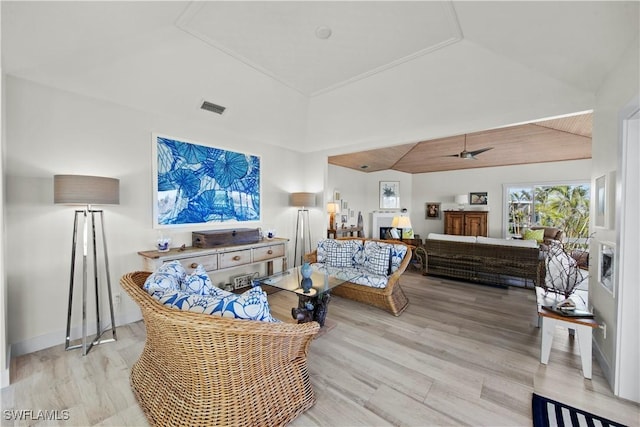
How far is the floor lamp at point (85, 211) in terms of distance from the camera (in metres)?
2.25

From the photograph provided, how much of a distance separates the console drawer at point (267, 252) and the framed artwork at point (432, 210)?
6.17 metres

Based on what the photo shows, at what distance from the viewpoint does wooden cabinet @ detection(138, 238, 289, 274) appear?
291cm

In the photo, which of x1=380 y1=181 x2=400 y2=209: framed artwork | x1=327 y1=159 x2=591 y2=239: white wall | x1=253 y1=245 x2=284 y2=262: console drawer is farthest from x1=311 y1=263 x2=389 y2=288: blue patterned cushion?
x1=380 y1=181 x2=400 y2=209: framed artwork

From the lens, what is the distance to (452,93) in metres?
3.18

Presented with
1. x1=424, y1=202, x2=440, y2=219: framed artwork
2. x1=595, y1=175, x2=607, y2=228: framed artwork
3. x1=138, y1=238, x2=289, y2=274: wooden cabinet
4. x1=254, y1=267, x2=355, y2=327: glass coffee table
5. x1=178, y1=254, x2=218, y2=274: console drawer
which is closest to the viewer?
x1=595, y1=175, x2=607, y2=228: framed artwork

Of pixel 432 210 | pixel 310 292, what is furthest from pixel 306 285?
pixel 432 210

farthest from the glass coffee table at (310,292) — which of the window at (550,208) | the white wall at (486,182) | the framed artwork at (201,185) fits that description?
the window at (550,208)

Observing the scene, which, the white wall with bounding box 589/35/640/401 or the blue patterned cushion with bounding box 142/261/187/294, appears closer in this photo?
the blue patterned cushion with bounding box 142/261/187/294

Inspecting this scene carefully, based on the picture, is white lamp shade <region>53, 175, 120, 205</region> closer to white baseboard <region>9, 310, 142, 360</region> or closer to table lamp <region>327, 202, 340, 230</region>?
white baseboard <region>9, 310, 142, 360</region>

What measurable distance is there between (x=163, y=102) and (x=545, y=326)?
15.0 ft

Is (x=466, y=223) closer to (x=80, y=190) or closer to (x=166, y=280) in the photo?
(x=166, y=280)

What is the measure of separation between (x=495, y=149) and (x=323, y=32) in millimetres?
5563

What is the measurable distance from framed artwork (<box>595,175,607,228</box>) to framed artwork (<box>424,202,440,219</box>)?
6133 mm

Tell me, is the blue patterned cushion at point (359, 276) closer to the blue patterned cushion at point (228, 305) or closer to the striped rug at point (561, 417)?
the striped rug at point (561, 417)
